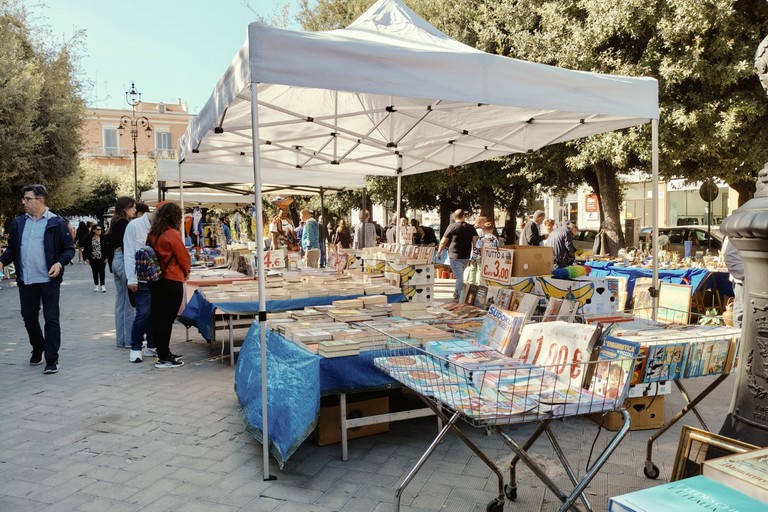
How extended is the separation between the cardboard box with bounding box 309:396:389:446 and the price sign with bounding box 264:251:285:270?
461 centimetres

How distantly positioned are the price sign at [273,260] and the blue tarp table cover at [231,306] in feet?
5.72

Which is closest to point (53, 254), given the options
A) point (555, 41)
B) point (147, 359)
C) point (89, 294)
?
point (147, 359)

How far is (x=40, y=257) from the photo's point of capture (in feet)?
19.1

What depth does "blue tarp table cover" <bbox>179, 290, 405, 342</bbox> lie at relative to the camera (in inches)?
225

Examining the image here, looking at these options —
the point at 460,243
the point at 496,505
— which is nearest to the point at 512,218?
the point at 460,243

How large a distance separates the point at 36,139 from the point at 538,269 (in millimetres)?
15521

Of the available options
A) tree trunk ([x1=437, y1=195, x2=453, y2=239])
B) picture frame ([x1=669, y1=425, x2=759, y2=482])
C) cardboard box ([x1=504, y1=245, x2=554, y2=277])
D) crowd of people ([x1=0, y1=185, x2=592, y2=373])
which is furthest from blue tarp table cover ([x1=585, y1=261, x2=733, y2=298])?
tree trunk ([x1=437, y1=195, x2=453, y2=239])

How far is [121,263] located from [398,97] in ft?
13.3

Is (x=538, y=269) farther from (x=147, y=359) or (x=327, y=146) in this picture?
(x=147, y=359)

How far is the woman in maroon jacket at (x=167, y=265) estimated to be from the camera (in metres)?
5.89

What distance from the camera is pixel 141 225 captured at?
6293 mm

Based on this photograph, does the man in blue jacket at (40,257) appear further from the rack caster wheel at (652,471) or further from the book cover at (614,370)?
the rack caster wheel at (652,471)

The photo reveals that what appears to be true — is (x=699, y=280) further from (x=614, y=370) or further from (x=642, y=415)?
(x=614, y=370)

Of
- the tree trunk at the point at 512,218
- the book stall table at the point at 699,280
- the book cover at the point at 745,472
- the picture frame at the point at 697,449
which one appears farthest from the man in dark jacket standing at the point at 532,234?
the tree trunk at the point at 512,218
